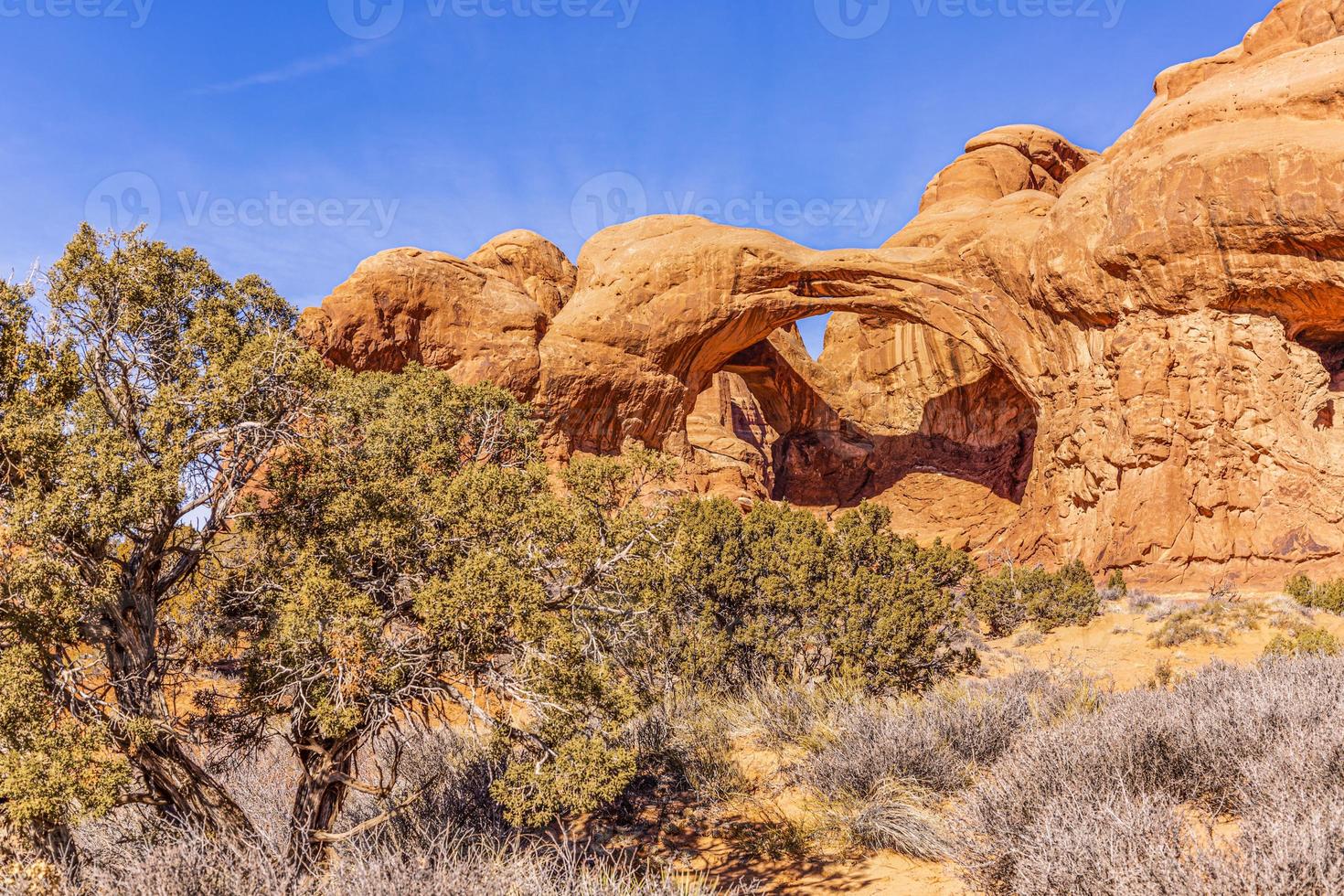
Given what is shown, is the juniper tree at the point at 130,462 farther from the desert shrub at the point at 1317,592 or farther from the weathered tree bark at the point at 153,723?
the desert shrub at the point at 1317,592

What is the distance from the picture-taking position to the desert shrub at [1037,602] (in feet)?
50.9

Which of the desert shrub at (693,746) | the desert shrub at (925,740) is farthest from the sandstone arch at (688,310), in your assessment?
the desert shrub at (925,740)

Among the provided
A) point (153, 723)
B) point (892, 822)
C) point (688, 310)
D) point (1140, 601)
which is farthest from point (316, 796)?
point (688, 310)

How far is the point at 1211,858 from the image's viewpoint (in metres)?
3.45

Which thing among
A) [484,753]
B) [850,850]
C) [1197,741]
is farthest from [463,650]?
[1197,741]

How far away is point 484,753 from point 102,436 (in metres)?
A: 4.38

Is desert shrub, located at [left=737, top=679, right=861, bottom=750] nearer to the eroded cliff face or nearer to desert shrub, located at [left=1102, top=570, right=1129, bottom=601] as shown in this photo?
desert shrub, located at [left=1102, top=570, right=1129, bottom=601]

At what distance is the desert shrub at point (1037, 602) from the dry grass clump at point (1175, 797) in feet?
27.9

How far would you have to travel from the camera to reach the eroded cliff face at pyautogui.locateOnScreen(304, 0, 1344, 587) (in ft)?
54.1

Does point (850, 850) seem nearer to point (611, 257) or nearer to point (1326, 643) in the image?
point (1326, 643)

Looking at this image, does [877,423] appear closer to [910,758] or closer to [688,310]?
[688,310]

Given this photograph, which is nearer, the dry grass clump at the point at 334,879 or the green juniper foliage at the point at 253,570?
the dry grass clump at the point at 334,879

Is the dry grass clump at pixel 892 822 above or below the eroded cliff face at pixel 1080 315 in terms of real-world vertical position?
below

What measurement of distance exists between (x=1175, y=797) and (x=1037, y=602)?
12.1m
